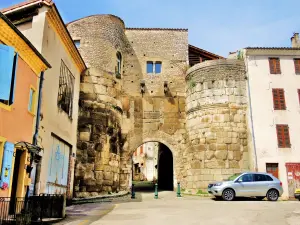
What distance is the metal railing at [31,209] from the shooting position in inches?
308

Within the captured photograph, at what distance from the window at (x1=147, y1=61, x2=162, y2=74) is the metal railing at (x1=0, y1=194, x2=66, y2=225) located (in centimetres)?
1444

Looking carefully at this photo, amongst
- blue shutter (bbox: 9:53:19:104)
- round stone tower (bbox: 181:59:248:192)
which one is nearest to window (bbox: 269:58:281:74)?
round stone tower (bbox: 181:59:248:192)

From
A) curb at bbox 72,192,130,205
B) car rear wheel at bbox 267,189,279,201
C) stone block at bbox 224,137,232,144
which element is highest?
stone block at bbox 224,137,232,144

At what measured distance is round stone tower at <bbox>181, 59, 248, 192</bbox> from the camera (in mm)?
18219

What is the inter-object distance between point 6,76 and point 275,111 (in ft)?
51.7

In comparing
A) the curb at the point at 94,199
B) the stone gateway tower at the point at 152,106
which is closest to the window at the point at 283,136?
the stone gateway tower at the point at 152,106

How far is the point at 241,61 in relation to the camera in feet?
65.3

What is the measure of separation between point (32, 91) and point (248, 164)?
1298cm

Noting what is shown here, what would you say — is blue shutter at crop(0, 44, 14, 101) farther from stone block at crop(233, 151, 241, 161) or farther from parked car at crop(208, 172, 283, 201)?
stone block at crop(233, 151, 241, 161)

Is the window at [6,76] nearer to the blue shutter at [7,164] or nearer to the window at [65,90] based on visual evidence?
the blue shutter at [7,164]

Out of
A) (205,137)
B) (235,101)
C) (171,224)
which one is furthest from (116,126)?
(171,224)

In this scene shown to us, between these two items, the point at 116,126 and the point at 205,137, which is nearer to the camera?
the point at 205,137

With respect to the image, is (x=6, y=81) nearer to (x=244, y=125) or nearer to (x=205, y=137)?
(x=205, y=137)

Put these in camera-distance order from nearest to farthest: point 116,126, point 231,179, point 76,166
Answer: point 231,179
point 76,166
point 116,126
